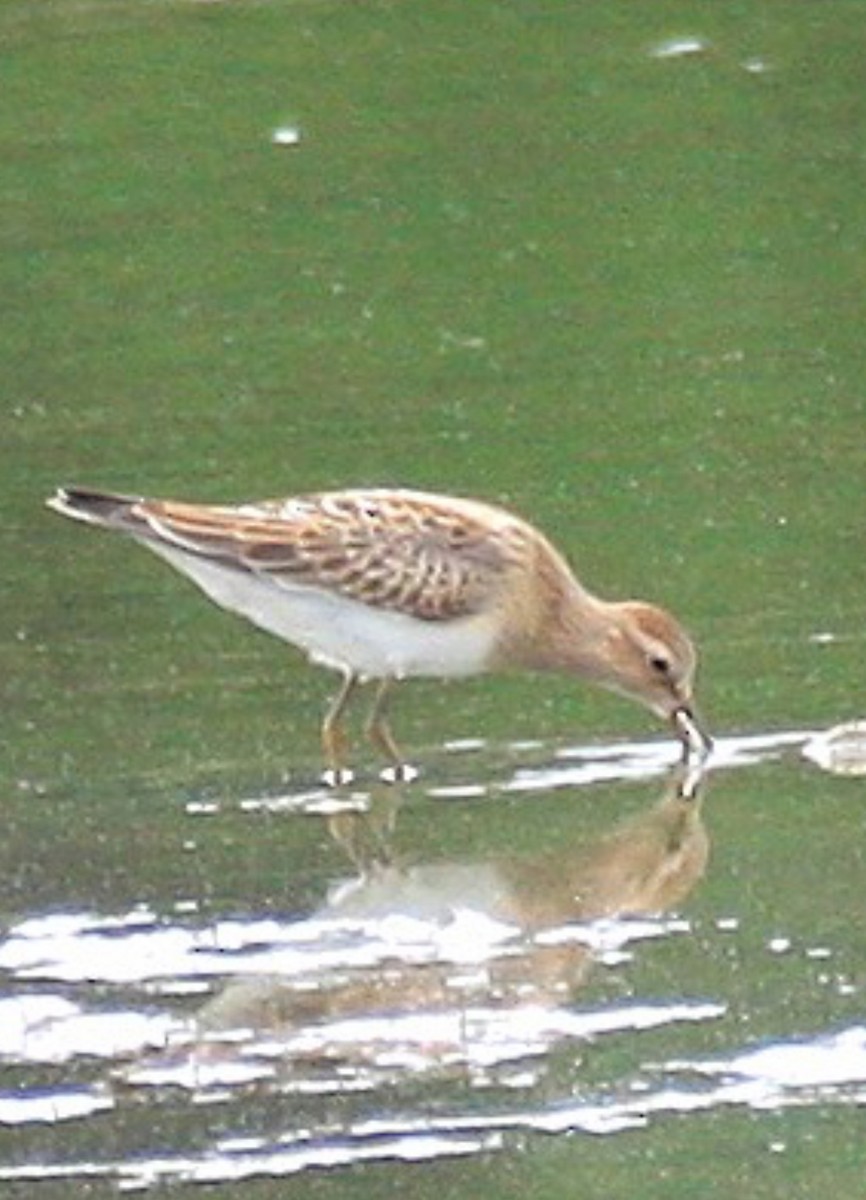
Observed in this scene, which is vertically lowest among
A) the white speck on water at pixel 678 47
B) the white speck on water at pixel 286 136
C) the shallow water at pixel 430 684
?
the white speck on water at pixel 678 47

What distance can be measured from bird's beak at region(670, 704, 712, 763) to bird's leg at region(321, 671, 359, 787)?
741 millimetres

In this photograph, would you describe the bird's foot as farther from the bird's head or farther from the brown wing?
the bird's head

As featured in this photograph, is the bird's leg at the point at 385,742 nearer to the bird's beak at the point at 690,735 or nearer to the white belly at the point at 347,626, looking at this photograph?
the white belly at the point at 347,626

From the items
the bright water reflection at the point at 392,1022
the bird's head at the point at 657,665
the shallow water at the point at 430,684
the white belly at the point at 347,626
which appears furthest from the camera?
the white belly at the point at 347,626

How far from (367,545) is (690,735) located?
33.9 inches

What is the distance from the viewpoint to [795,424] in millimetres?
12562

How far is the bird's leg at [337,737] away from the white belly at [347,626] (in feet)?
0.17

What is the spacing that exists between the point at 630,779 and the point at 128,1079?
2.25 meters

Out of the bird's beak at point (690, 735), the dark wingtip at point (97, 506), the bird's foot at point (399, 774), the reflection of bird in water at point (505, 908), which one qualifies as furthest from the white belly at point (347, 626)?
the reflection of bird in water at point (505, 908)

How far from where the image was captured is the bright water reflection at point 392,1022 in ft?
25.2

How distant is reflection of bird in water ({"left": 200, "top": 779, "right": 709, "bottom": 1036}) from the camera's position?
327 inches

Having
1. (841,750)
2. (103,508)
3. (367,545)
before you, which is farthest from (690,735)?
(103,508)

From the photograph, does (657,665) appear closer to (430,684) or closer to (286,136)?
(430,684)

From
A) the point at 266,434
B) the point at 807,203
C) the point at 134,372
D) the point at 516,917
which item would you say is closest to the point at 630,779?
the point at 516,917
